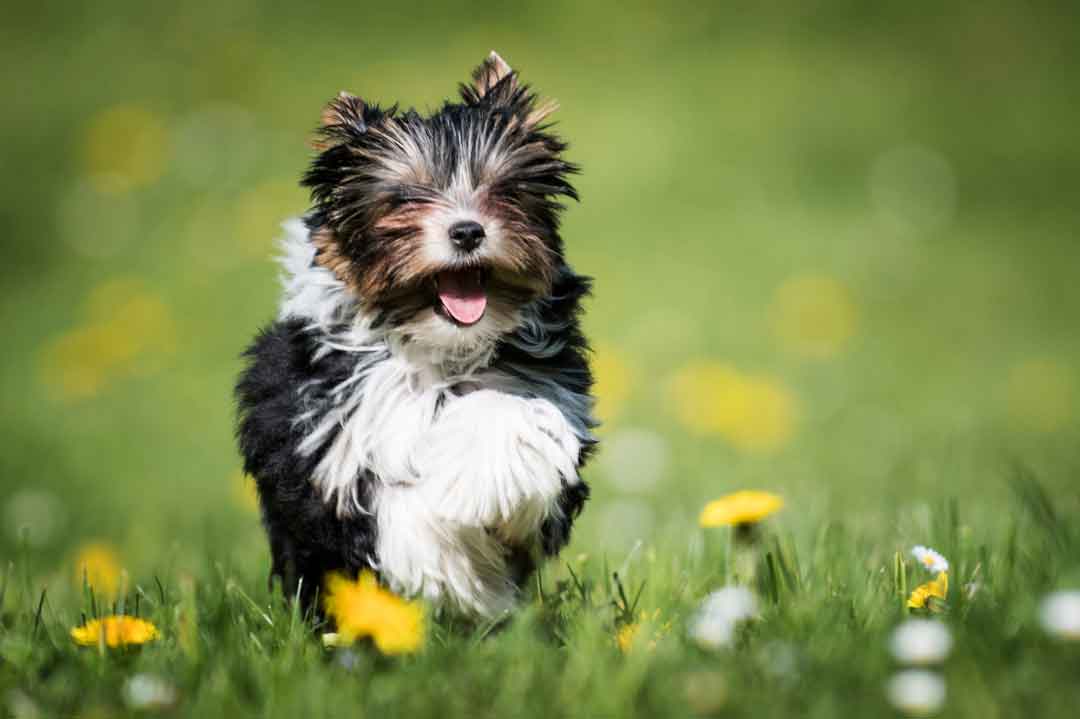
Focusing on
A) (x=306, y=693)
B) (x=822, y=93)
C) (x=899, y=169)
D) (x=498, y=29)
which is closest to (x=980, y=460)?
(x=306, y=693)

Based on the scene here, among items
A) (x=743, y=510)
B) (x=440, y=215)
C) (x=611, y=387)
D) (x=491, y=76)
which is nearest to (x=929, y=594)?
(x=743, y=510)

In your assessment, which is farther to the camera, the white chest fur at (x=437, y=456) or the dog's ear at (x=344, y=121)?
the dog's ear at (x=344, y=121)

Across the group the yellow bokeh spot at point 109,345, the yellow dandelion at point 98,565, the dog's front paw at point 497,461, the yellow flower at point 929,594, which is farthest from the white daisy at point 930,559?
the yellow bokeh spot at point 109,345

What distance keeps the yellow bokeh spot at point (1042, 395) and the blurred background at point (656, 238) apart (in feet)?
0.11

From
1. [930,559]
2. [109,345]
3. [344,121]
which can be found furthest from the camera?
[109,345]

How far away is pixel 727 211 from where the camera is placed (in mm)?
12320

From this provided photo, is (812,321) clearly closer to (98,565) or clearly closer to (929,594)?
(98,565)

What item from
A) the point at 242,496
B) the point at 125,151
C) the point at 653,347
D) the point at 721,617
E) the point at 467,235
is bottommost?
the point at 242,496

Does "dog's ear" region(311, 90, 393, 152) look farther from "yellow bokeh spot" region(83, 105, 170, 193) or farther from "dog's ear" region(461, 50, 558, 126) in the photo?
"yellow bokeh spot" region(83, 105, 170, 193)

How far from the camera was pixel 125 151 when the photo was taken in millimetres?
12508

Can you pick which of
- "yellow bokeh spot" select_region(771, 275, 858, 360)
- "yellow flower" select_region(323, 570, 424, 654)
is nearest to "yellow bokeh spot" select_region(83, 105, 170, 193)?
"yellow bokeh spot" select_region(771, 275, 858, 360)

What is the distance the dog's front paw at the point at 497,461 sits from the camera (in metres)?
3.18

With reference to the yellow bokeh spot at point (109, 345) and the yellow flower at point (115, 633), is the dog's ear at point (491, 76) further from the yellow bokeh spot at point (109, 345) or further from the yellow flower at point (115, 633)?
the yellow bokeh spot at point (109, 345)

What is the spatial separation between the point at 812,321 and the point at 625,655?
7.54 m
